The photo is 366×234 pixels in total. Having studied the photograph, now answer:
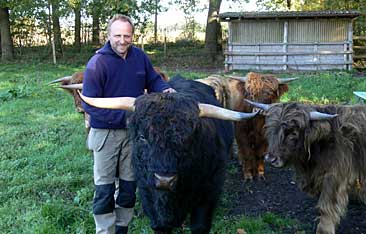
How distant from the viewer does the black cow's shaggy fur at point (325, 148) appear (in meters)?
4.39

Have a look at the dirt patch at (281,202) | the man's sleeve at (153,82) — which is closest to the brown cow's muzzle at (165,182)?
the man's sleeve at (153,82)

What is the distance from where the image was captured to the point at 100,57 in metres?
4.12

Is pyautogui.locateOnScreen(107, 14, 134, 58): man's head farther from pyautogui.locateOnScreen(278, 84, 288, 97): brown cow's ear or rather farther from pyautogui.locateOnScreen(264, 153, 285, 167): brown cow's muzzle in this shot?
pyautogui.locateOnScreen(278, 84, 288, 97): brown cow's ear

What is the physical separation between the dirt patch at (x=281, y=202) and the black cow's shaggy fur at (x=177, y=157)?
1179 millimetres

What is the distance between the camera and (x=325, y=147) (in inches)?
176

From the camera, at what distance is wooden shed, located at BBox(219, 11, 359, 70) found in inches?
858

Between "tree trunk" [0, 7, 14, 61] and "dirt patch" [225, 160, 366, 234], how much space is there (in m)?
21.8

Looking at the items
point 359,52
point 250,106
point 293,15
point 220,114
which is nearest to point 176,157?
point 220,114

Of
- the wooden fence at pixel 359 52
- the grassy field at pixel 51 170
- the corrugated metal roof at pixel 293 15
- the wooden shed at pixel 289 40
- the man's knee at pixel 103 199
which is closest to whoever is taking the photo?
the man's knee at pixel 103 199

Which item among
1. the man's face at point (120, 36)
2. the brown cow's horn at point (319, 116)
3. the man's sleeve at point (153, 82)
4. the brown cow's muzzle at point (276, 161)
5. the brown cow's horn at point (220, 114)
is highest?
the man's face at point (120, 36)

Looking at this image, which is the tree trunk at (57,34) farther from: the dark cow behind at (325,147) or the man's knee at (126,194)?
the dark cow behind at (325,147)

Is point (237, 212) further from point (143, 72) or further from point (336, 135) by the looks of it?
point (143, 72)

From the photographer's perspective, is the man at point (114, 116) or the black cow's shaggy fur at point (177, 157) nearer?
the black cow's shaggy fur at point (177, 157)

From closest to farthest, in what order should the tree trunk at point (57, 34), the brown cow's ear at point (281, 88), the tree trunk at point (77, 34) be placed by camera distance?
the brown cow's ear at point (281, 88)
the tree trunk at point (57, 34)
the tree trunk at point (77, 34)
